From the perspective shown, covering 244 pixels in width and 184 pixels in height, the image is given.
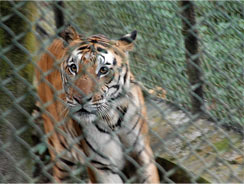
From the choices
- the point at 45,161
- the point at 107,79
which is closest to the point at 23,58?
the point at 107,79

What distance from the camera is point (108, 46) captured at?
2.82m

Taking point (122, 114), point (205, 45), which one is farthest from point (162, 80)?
point (122, 114)

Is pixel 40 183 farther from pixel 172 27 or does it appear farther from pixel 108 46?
pixel 172 27

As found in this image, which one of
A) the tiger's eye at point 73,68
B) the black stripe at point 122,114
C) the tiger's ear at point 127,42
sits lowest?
the black stripe at point 122,114

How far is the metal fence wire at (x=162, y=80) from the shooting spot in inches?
68.9

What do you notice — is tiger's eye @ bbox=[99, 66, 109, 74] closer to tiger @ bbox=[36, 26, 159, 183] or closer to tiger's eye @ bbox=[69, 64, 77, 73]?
tiger @ bbox=[36, 26, 159, 183]

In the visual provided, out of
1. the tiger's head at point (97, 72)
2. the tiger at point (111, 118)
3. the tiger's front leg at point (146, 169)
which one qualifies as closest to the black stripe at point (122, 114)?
the tiger at point (111, 118)

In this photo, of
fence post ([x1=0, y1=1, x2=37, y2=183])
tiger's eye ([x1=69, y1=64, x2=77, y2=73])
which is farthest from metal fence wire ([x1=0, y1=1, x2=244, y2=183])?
tiger's eye ([x1=69, y1=64, x2=77, y2=73])

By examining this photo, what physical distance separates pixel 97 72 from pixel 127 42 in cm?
30

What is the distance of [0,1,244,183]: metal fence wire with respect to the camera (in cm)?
175

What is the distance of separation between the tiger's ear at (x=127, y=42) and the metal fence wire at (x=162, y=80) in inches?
2.4

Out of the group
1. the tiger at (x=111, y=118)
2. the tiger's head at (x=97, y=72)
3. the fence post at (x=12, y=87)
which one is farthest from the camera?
the tiger at (x=111, y=118)

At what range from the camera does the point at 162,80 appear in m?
1.73

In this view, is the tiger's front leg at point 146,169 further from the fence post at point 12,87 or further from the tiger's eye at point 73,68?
the fence post at point 12,87
